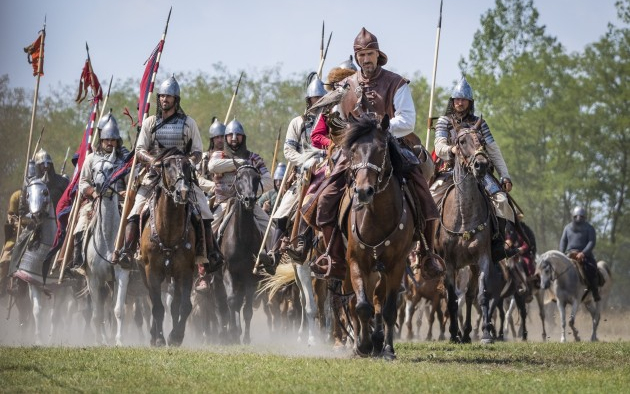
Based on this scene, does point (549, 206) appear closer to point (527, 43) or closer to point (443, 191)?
point (527, 43)

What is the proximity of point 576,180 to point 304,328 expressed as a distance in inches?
1387

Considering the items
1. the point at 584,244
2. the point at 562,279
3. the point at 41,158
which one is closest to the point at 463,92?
the point at 41,158

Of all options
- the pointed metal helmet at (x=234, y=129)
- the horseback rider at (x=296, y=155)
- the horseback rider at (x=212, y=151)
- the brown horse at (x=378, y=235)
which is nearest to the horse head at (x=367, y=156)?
the brown horse at (x=378, y=235)

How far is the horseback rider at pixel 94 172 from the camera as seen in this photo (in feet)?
66.7

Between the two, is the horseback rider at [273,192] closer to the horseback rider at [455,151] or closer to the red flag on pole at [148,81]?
the horseback rider at [455,151]

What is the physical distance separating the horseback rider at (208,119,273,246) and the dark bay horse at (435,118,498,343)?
312 centimetres

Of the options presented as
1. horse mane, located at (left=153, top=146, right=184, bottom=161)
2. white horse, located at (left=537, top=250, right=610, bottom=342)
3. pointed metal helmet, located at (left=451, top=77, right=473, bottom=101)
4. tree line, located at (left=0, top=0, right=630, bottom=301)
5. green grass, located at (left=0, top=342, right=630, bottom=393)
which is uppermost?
tree line, located at (left=0, top=0, right=630, bottom=301)

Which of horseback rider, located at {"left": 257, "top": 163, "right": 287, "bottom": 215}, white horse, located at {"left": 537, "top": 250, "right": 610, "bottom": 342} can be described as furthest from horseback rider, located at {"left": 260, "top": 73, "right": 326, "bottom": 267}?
white horse, located at {"left": 537, "top": 250, "right": 610, "bottom": 342}

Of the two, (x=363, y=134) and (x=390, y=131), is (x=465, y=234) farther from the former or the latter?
(x=363, y=134)

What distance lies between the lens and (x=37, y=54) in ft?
71.6

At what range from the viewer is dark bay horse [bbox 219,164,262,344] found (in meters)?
20.9

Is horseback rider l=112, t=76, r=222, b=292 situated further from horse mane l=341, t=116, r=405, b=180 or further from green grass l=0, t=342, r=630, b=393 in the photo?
horse mane l=341, t=116, r=405, b=180

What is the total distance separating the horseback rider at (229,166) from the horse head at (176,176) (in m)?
4.00

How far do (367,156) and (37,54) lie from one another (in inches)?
378
